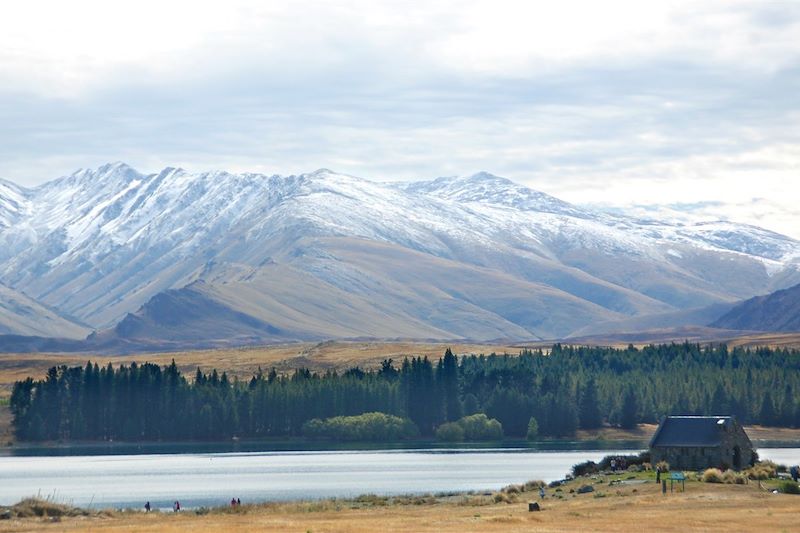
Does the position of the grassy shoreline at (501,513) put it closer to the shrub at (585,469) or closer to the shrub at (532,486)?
the shrub at (532,486)

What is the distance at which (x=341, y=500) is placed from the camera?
11406 centimetres

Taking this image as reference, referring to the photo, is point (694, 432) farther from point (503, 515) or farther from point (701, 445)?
point (503, 515)

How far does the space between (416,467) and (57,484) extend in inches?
1559

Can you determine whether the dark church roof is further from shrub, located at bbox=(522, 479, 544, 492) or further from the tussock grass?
the tussock grass

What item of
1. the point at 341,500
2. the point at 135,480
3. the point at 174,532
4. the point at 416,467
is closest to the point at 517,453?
the point at 416,467

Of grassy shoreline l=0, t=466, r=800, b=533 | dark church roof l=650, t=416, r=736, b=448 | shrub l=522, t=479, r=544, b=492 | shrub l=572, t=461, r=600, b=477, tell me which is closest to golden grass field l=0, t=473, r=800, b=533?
grassy shoreline l=0, t=466, r=800, b=533

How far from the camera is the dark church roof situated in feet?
412

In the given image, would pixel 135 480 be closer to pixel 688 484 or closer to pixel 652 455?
pixel 652 455

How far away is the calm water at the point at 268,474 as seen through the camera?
5079 inches

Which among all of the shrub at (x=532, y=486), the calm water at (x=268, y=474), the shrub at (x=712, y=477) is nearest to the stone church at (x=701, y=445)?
the shrub at (x=712, y=477)

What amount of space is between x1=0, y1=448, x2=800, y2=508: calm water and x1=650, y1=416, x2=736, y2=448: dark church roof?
15.6 meters

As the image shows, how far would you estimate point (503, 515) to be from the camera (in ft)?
300

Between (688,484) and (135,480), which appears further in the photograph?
(135,480)

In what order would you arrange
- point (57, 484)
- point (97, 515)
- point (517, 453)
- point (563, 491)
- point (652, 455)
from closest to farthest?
point (97, 515)
point (563, 491)
point (652, 455)
point (57, 484)
point (517, 453)
